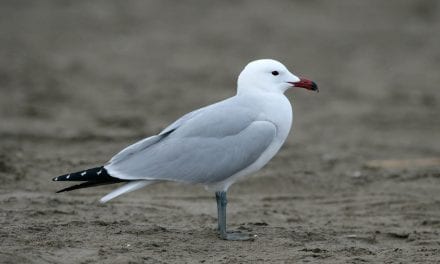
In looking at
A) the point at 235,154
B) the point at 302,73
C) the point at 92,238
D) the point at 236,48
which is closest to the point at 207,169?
the point at 235,154

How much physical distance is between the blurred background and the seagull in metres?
0.40

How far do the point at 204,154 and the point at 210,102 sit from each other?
5665 millimetres

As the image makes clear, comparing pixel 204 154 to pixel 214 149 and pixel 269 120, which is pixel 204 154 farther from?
pixel 269 120

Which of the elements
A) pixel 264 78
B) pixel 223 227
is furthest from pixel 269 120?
pixel 223 227

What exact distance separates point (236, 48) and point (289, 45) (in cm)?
91

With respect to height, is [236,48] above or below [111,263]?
above

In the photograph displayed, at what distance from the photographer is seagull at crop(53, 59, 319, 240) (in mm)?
6305

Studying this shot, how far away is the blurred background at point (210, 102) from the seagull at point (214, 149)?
1.32 ft

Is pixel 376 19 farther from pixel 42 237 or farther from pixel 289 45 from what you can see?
pixel 42 237

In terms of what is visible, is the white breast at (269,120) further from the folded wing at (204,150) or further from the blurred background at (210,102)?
the blurred background at (210,102)

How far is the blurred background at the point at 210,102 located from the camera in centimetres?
628

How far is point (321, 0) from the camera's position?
677 inches

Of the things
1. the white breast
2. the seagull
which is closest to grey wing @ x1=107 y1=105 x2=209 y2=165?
the seagull

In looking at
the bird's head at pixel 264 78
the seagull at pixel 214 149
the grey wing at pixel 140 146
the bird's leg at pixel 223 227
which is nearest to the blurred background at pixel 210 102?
the bird's leg at pixel 223 227
